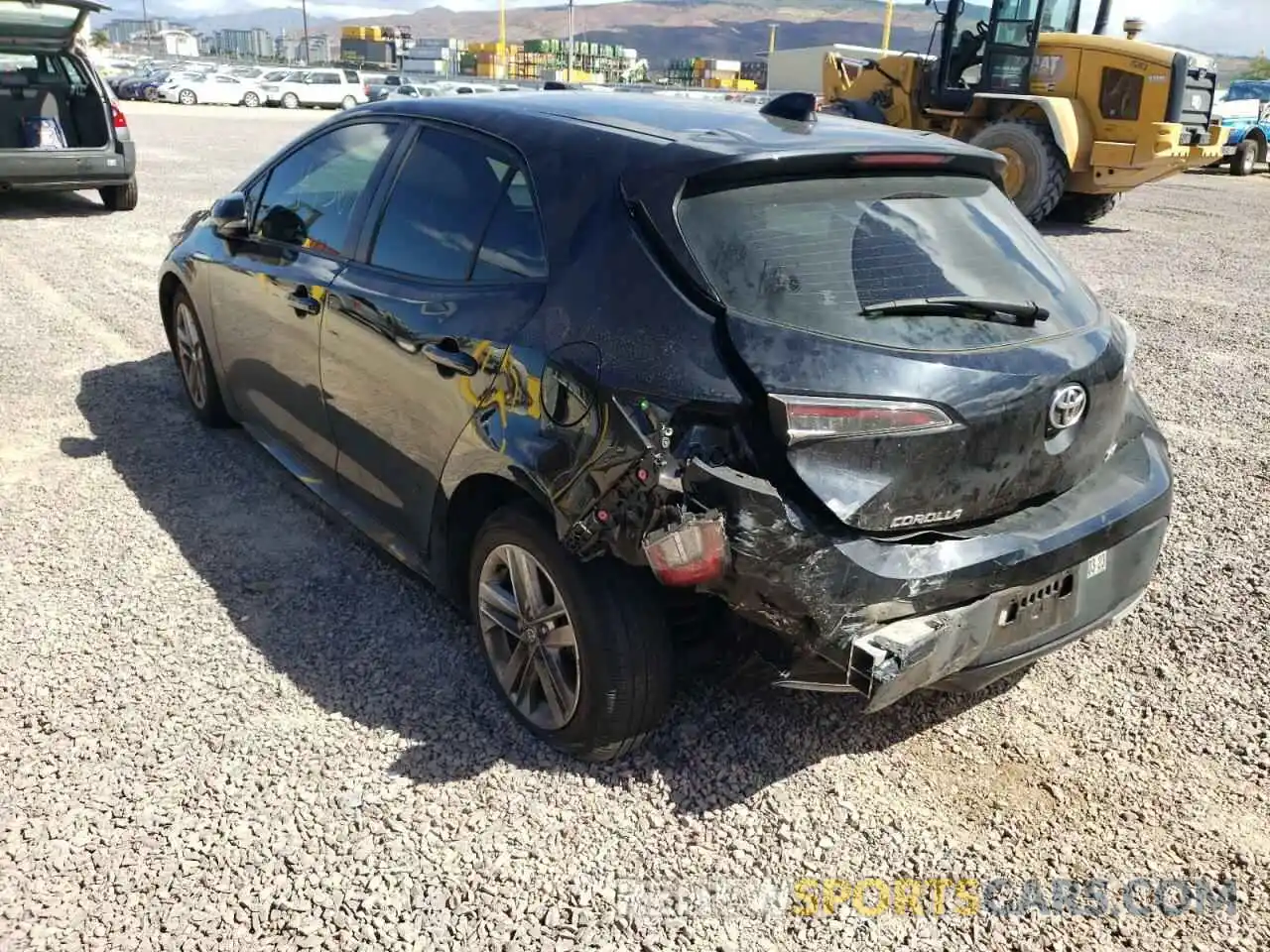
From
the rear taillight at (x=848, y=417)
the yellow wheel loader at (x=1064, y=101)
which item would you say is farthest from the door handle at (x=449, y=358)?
the yellow wheel loader at (x=1064, y=101)

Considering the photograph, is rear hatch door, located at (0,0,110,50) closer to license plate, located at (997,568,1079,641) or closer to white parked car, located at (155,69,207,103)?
license plate, located at (997,568,1079,641)

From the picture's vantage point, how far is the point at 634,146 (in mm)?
2746

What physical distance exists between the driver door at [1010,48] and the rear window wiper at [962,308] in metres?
10.9

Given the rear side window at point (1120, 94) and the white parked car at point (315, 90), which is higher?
the white parked car at point (315, 90)

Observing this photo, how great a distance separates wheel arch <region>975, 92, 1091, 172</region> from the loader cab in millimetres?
222

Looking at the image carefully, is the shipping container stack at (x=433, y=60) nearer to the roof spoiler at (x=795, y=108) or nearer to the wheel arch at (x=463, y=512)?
the roof spoiler at (x=795, y=108)

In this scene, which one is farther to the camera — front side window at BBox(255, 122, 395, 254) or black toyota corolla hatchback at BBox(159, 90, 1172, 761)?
front side window at BBox(255, 122, 395, 254)

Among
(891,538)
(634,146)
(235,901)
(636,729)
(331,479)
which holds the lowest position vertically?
(235,901)

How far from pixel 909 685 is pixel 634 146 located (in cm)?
156

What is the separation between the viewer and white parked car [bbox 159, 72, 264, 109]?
3931cm

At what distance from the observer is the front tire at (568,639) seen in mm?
2645

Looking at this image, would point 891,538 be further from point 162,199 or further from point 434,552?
point 162,199

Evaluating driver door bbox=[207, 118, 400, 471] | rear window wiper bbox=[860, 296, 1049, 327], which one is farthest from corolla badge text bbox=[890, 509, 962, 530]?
driver door bbox=[207, 118, 400, 471]

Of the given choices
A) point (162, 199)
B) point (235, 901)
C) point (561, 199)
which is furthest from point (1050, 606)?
point (162, 199)
